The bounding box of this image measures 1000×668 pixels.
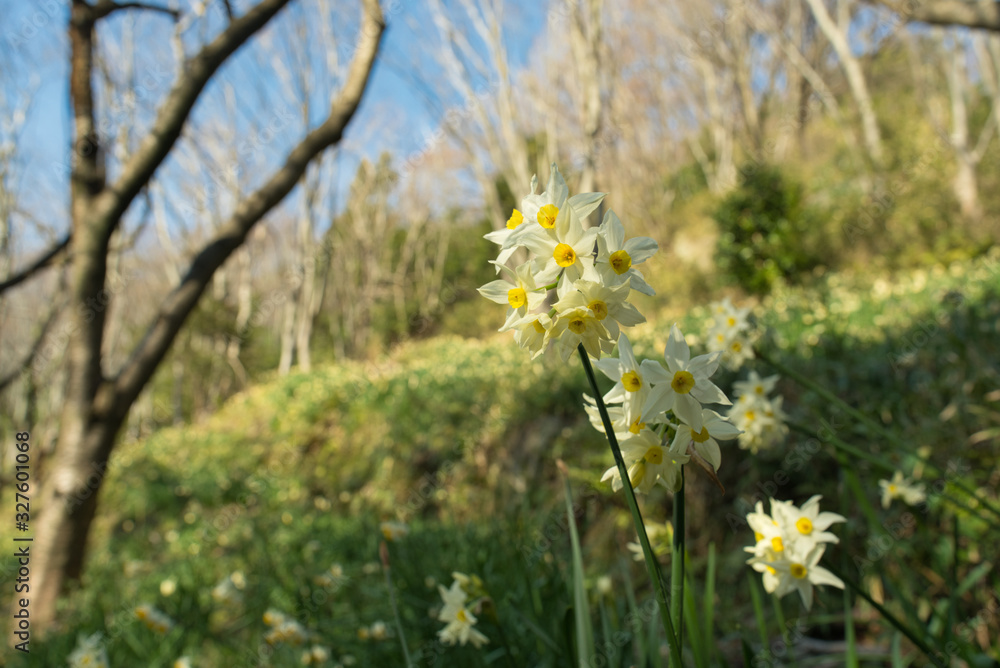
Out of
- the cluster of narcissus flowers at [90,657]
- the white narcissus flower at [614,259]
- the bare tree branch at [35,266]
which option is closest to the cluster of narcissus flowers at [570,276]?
the white narcissus flower at [614,259]

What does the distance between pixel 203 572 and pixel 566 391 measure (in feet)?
8.37

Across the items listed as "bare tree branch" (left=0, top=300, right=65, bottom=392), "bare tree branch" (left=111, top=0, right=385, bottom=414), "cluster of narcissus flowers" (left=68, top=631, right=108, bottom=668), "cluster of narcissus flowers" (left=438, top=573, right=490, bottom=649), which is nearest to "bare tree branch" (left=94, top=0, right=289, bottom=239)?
"bare tree branch" (left=111, top=0, right=385, bottom=414)

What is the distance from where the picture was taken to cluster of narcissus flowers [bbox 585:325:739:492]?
0.57 meters

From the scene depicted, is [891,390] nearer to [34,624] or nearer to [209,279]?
[209,279]

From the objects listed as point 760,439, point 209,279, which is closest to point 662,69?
point 209,279

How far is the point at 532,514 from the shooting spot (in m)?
2.87

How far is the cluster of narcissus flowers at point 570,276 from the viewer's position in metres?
0.57

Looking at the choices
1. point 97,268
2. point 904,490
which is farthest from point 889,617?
point 97,268

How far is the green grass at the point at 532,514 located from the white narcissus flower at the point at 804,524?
0.22 ft

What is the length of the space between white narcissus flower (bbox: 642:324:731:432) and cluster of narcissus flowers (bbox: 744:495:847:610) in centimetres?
31

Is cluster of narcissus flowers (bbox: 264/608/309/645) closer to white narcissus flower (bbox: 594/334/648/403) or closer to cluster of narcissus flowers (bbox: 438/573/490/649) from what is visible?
cluster of narcissus flowers (bbox: 438/573/490/649)

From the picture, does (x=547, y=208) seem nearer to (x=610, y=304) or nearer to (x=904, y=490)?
(x=610, y=304)

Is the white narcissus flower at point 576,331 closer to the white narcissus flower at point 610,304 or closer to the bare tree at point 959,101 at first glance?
the white narcissus flower at point 610,304

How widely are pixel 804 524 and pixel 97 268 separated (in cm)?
335
